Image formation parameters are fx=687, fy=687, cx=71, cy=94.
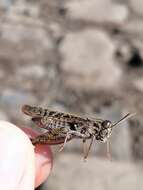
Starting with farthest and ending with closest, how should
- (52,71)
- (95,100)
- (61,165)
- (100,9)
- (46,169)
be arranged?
(100,9) → (52,71) → (95,100) → (61,165) → (46,169)

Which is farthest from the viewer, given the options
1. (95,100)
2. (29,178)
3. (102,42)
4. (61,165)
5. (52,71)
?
(102,42)

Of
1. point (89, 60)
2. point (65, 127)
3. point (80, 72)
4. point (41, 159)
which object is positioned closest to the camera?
point (65, 127)

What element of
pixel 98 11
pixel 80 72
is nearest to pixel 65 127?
pixel 80 72

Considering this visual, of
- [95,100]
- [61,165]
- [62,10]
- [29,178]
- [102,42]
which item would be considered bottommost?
[29,178]

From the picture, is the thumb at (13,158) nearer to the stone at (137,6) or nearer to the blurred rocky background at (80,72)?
the blurred rocky background at (80,72)

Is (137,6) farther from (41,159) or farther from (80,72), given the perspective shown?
(41,159)

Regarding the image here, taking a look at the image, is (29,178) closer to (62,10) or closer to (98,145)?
(98,145)

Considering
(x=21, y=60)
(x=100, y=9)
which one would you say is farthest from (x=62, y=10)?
(x=21, y=60)
